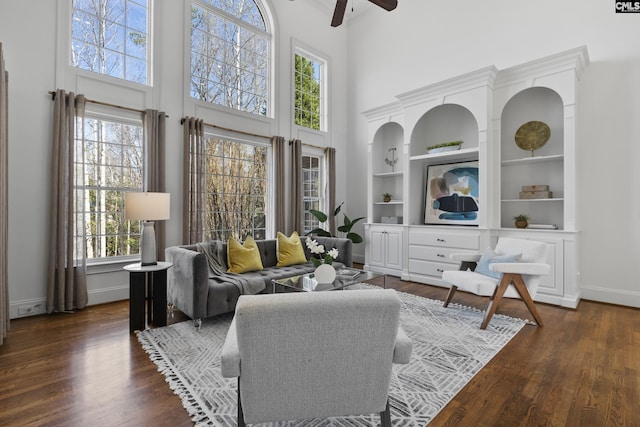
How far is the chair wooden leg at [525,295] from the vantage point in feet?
10.6

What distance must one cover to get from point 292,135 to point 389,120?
1.81 metres

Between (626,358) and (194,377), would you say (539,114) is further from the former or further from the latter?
(194,377)

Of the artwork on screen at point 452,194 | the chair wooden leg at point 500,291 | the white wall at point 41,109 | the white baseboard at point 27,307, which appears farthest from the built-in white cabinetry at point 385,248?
the white baseboard at point 27,307

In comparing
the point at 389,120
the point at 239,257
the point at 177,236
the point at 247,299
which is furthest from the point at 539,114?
the point at 177,236

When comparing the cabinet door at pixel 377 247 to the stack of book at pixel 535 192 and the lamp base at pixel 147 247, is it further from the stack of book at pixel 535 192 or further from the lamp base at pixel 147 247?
the lamp base at pixel 147 247

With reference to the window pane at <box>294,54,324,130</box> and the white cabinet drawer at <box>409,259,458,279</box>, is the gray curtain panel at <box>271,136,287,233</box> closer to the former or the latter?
the window pane at <box>294,54,324,130</box>

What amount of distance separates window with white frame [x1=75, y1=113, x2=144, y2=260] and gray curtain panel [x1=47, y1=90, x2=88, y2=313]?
118mm

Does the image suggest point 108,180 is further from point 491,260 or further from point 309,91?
point 491,260

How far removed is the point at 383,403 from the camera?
58.6 inches

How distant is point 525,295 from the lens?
128 inches

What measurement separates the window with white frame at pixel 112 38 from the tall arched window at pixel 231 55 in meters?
0.66

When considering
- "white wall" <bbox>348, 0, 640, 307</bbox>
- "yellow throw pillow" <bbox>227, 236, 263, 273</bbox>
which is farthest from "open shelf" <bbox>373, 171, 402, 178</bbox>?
"yellow throw pillow" <bbox>227, 236, 263, 273</bbox>

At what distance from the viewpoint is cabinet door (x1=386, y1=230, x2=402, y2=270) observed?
5484 millimetres

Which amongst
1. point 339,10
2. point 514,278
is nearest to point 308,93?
point 339,10
